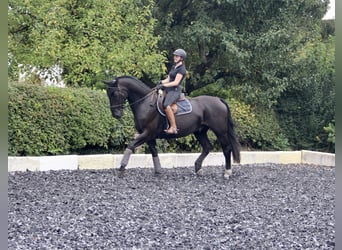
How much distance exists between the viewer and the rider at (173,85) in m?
8.62

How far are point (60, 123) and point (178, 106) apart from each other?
291 cm

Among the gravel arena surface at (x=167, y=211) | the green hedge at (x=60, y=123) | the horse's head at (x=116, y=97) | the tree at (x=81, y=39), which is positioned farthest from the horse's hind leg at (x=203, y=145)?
the tree at (x=81, y=39)

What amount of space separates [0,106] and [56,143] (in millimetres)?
9431

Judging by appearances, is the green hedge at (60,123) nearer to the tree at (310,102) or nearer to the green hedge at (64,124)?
the green hedge at (64,124)

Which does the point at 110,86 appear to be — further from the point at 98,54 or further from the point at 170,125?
the point at 98,54

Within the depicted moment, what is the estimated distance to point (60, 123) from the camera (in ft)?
34.7

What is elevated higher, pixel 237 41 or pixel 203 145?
pixel 237 41

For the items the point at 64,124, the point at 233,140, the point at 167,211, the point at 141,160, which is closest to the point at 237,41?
the point at 141,160

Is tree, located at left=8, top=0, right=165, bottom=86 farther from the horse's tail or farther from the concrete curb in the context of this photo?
the horse's tail

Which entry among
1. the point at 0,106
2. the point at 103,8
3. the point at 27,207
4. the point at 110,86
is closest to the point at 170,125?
the point at 110,86

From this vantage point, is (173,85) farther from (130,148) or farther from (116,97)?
(130,148)

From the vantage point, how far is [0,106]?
1371 mm

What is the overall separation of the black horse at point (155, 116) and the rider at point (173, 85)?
0.19 metres

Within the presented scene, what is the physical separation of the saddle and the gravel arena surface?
4.04 feet
